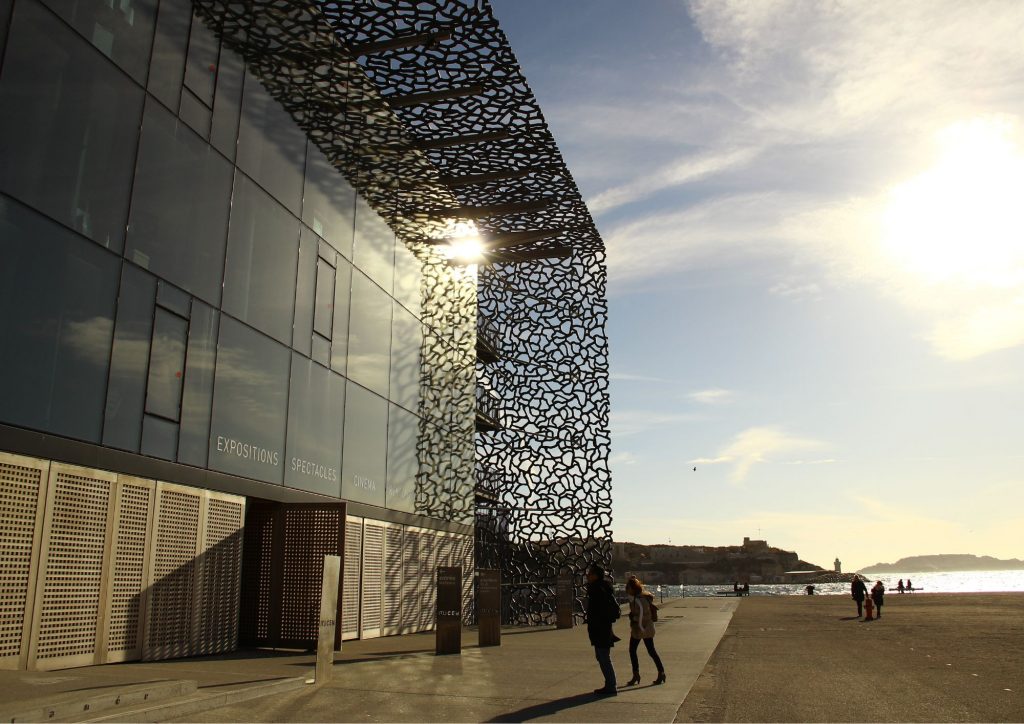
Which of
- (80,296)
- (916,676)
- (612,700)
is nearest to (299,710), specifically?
(612,700)

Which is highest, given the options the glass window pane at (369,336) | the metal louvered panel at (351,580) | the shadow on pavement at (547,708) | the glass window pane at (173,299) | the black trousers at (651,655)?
the glass window pane at (369,336)

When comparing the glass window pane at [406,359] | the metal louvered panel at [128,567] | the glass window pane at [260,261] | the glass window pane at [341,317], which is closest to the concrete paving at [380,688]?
the metal louvered panel at [128,567]

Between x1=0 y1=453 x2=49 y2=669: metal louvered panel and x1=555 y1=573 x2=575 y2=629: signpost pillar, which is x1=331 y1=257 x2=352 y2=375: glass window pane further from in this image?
x1=555 y1=573 x2=575 y2=629: signpost pillar

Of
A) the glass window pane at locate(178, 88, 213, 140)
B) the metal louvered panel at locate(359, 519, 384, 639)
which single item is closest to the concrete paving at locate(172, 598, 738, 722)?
the metal louvered panel at locate(359, 519, 384, 639)

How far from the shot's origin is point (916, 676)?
9.87m

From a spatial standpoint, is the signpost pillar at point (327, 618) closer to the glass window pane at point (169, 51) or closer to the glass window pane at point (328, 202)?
the glass window pane at point (169, 51)

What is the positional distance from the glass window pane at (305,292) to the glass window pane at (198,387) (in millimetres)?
2149

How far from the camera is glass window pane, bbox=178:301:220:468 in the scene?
1085cm

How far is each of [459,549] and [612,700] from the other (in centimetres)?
1276

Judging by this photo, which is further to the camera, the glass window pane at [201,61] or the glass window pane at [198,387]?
the glass window pane at [201,61]

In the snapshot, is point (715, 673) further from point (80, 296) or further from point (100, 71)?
point (100, 71)

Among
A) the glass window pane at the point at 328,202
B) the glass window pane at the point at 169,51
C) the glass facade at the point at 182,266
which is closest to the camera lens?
the glass facade at the point at 182,266

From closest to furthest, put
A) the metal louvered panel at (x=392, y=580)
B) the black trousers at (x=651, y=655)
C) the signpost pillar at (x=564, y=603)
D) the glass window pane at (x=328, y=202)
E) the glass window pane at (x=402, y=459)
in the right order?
the black trousers at (x=651, y=655)
the glass window pane at (x=328, y=202)
the metal louvered panel at (x=392, y=580)
the glass window pane at (x=402, y=459)
the signpost pillar at (x=564, y=603)

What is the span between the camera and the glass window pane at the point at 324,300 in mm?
14305
